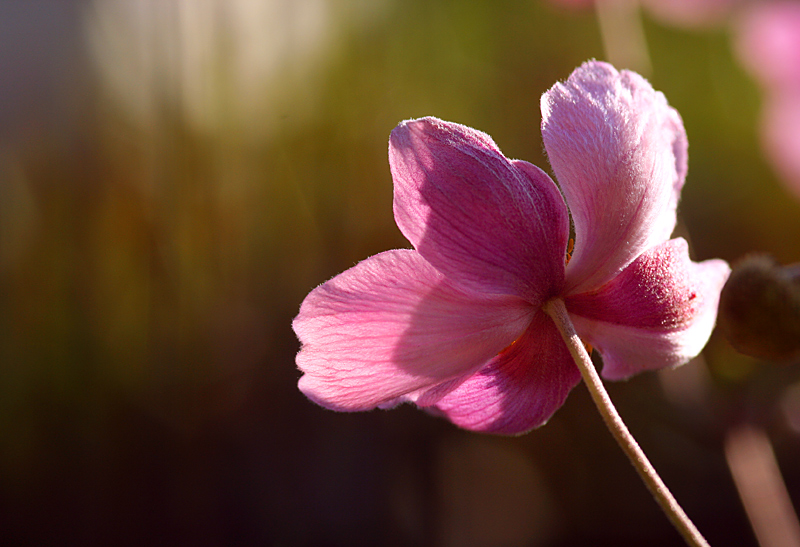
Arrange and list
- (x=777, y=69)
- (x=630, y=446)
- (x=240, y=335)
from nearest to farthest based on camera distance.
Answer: (x=630, y=446)
(x=777, y=69)
(x=240, y=335)

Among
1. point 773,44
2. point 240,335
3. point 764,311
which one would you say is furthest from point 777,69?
point 240,335

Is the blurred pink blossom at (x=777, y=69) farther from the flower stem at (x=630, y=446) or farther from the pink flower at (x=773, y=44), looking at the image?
the flower stem at (x=630, y=446)

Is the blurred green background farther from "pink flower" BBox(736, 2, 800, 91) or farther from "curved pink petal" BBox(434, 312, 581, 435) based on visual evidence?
"curved pink petal" BBox(434, 312, 581, 435)

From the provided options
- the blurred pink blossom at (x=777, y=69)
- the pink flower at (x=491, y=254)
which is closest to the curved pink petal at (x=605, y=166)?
the pink flower at (x=491, y=254)

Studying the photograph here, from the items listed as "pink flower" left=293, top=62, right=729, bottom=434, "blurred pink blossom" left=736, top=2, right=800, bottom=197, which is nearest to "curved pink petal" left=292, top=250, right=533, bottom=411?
"pink flower" left=293, top=62, right=729, bottom=434

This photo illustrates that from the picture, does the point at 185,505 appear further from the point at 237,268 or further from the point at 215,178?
the point at 215,178

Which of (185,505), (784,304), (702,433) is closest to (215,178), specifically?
(185,505)

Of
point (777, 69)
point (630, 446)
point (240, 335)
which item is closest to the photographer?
point (630, 446)

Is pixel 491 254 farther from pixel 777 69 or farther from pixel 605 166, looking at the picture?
pixel 777 69
